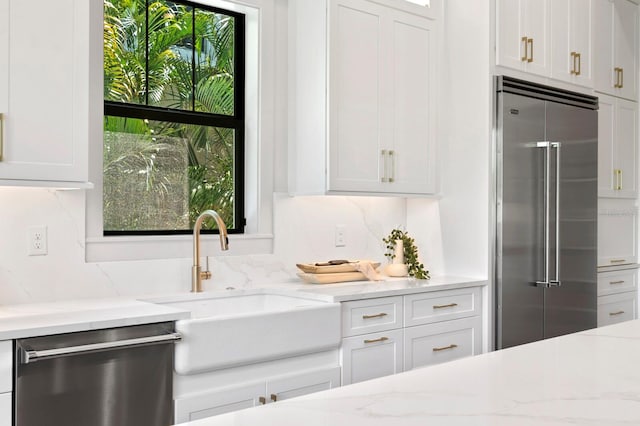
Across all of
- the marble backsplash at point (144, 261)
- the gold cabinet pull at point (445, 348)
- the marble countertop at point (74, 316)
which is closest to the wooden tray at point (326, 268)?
the marble backsplash at point (144, 261)

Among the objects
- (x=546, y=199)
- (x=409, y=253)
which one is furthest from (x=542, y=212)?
(x=409, y=253)

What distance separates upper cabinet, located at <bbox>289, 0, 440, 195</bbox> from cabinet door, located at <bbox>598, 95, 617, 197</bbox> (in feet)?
4.99

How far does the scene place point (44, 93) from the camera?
2.39 meters

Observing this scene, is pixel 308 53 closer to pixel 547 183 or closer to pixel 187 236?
pixel 187 236

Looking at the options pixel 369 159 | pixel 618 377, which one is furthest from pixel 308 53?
pixel 618 377

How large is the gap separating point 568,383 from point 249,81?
8.67ft

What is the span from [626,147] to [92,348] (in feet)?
13.5

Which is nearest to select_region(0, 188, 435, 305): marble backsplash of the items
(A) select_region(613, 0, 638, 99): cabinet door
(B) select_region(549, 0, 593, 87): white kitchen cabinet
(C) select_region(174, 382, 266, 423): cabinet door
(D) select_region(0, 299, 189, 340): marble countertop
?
(D) select_region(0, 299, 189, 340): marble countertop

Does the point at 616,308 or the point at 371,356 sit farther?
the point at 616,308

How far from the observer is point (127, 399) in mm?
2244

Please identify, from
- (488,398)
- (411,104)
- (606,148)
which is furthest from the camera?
(606,148)

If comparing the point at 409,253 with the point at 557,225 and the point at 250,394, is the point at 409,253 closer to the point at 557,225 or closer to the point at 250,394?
the point at 557,225

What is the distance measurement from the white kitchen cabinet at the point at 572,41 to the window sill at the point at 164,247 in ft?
6.80

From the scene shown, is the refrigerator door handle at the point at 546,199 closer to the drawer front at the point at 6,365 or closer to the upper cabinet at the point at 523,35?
the upper cabinet at the point at 523,35
